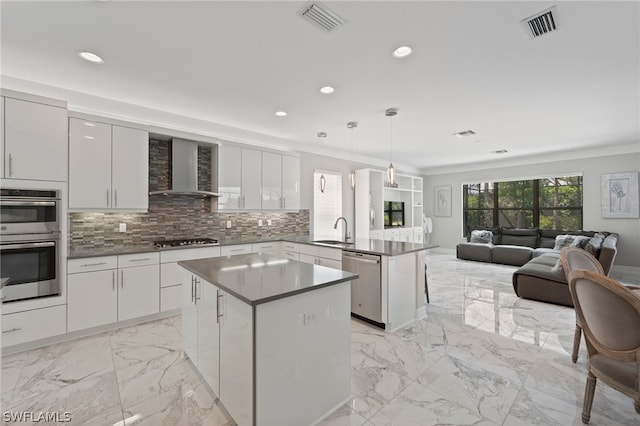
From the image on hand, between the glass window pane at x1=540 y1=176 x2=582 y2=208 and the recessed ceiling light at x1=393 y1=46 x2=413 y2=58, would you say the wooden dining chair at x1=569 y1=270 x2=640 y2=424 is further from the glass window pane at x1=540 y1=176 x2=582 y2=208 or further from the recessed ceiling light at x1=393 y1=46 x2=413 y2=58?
the glass window pane at x1=540 y1=176 x2=582 y2=208

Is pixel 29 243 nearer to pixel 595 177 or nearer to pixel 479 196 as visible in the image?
pixel 479 196

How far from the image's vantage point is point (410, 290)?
11.0 ft

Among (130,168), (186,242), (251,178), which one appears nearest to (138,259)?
(186,242)

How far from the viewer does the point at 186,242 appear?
3.90 metres

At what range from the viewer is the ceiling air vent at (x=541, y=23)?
1.96 meters

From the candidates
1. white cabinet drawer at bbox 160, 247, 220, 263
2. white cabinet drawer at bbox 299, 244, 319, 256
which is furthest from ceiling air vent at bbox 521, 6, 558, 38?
white cabinet drawer at bbox 160, 247, 220, 263

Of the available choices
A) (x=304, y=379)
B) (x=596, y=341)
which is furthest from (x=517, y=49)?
(x=304, y=379)

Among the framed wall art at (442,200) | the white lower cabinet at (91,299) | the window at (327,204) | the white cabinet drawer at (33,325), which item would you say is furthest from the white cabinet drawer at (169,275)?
the framed wall art at (442,200)

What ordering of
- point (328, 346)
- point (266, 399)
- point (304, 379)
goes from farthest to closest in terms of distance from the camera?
point (328, 346) → point (304, 379) → point (266, 399)

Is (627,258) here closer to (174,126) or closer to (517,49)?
(517,49)

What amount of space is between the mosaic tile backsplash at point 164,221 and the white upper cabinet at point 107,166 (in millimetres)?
325

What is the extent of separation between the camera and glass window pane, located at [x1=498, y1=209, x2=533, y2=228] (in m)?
7.53

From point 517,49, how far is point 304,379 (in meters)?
3.06

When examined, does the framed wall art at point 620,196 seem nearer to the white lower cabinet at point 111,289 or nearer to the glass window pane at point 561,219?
the glass window pane at point 561,219
